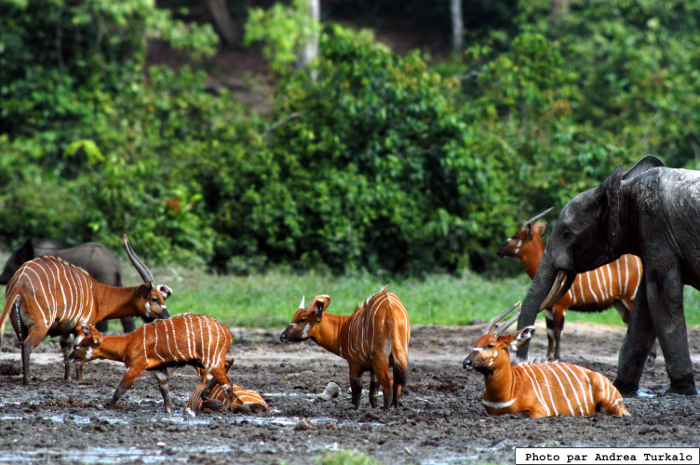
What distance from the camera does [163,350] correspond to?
21.1ft

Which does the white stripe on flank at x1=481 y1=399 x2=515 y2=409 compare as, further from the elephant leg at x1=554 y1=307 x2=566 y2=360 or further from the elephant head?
the elephant leg at x1=554 y1=307 x2=566 y2=360

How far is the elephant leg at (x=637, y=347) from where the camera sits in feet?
24.1

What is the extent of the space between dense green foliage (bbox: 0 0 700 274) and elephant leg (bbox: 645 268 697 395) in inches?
392

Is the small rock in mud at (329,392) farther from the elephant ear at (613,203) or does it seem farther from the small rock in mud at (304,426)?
the elephant ear at (613,203)

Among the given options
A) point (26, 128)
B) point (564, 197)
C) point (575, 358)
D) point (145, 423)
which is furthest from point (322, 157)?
point (145, 423)

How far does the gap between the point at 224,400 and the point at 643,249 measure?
3.78 metres

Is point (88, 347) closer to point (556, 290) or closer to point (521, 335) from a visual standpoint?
point (521, 335)

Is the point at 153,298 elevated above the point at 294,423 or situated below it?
above

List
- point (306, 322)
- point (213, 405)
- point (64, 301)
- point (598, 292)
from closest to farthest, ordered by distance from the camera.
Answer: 1. point (213, 405)
2. point (306, 322)
3. point (64, 301)
4. point (598, 292)

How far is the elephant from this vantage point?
6754 mm

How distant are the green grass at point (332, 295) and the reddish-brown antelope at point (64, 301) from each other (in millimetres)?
3697

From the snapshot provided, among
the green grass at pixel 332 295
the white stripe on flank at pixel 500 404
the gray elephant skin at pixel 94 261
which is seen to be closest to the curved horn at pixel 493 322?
the white stripe on flank at pixel 500 404

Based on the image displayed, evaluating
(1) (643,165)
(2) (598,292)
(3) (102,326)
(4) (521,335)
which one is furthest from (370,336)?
(3) (102,326)

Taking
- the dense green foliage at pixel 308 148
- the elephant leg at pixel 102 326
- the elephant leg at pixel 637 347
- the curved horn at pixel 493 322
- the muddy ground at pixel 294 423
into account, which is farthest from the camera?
the dense green foliage at pixel 308 148
